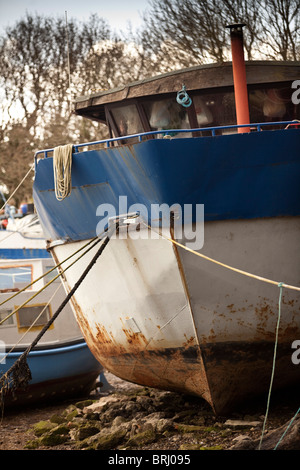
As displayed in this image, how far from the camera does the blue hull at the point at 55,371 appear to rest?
10.9 meters

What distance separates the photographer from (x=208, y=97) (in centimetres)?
868

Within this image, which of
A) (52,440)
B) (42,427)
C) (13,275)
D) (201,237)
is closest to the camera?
(201,237)

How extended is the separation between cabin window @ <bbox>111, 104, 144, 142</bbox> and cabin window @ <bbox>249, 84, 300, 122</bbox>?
1487 mm

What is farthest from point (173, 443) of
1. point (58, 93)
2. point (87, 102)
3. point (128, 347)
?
point (58, 93)

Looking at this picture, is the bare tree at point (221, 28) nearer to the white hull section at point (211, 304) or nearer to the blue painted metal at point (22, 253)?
the blue painted metal at point (22, 253)

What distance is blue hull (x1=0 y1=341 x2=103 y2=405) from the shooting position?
10.9 metres

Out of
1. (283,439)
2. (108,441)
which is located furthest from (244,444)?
(108,441)

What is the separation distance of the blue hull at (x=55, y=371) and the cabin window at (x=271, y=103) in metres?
4.90

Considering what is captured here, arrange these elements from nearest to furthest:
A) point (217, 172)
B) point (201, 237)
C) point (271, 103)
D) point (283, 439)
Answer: point (283, 439) → point (217, 172) → point (201, 237) → point (271, 103)

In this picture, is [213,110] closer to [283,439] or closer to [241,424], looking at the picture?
[241,424]

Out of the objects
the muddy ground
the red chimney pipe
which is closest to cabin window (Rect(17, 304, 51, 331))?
the muddy ground

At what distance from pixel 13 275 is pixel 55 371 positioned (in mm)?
2581

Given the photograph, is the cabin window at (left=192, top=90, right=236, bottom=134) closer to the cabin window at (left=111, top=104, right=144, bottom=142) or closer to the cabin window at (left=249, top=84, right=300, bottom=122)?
the cabin window at (left=249, top=84, right=300, bottom=122)

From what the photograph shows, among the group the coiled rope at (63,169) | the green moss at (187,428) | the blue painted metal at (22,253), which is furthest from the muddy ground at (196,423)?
the blue painted metal at (22,253)
